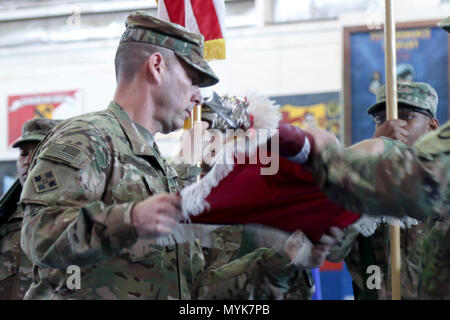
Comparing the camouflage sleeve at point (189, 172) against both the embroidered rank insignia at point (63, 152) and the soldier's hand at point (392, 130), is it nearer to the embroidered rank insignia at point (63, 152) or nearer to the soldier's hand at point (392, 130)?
the soldier's hand at point (392, 130)

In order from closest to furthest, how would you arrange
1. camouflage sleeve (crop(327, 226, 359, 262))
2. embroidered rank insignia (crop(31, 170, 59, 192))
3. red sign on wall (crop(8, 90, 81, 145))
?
embroidered rank insignia (crop(31, 170, 59, 192)) → camouflage sleeve (crop(327, 226, 359, 262)) → red sign on wall (crop(8, 90, 81, 145))

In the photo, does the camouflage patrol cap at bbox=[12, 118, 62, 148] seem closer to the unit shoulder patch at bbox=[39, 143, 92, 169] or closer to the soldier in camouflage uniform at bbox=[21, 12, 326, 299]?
the soldier in camouflage uniform at bbox=[21, 12, 326, 299]

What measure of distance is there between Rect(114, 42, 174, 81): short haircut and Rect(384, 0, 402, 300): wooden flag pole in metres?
0.77

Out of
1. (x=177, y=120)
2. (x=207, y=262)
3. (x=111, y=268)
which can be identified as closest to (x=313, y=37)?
(x=207, y=262)

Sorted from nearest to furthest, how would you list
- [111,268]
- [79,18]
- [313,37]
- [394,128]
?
[111,268], [394,128], [313,37], [79,18]

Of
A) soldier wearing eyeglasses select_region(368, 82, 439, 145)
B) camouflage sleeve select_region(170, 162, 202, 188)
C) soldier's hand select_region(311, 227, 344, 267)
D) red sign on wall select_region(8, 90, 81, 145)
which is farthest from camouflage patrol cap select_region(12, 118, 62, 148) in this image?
red sign on wall select_region(8, 90, 81, 145)

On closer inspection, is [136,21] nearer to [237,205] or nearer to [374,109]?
[237,205]

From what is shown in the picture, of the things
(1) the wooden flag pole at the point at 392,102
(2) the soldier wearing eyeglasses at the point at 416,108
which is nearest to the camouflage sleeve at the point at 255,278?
(1) the wooden flag pole at the point at 392,102

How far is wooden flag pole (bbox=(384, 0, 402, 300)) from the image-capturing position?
2.29 m

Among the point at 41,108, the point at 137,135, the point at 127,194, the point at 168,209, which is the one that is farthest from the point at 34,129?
the point at 41,108

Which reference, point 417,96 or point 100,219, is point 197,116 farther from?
point 100,219

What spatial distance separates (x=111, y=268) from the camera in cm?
199

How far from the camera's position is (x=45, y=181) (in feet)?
6.19

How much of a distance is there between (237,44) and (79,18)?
210 centimetres
